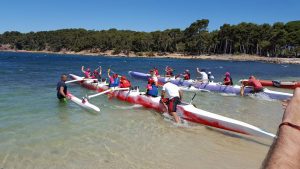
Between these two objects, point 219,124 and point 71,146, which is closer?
point 71,146

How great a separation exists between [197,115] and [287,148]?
10028mm

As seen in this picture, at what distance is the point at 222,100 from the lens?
1728 centimetres

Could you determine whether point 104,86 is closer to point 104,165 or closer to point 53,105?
point 53,105

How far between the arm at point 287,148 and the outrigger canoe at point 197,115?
780cm

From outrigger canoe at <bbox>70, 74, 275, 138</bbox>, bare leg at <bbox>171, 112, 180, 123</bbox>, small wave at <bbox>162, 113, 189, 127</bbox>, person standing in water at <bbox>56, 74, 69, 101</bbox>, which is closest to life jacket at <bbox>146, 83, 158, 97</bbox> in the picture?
outrigger canoe at <bbox>70, 74, 275, 138</bbox>

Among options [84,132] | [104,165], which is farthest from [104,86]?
[104,165]

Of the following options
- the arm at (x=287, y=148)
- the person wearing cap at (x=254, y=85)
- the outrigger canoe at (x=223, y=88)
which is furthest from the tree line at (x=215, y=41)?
the arm at (x=287, y=148)

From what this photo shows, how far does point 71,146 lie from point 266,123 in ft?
21.9

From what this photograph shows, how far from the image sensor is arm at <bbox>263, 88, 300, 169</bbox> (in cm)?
103

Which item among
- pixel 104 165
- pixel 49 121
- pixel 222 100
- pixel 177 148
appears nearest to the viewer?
pixel 104 165

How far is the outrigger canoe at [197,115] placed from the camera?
9.16 metres

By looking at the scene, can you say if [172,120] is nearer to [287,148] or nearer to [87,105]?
[87,105]

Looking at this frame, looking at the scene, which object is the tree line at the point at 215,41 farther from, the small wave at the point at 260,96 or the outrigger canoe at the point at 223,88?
the small wave at the point at 260,96

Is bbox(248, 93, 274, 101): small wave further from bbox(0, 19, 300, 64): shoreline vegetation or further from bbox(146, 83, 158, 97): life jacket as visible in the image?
bbox(0, 19, 300, 64): shoreline vegetation
